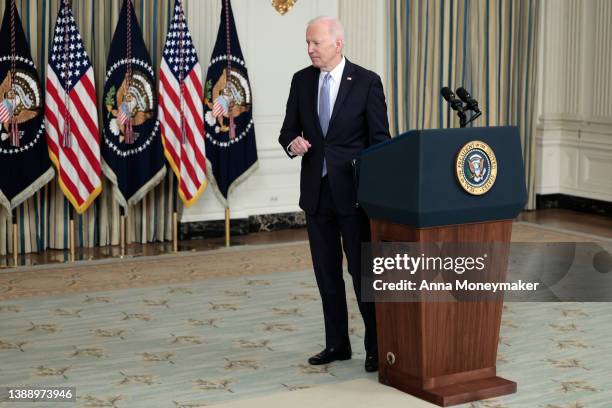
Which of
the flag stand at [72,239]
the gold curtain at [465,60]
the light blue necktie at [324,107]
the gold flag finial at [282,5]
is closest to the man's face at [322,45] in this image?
the light blue necktie at [324,107]

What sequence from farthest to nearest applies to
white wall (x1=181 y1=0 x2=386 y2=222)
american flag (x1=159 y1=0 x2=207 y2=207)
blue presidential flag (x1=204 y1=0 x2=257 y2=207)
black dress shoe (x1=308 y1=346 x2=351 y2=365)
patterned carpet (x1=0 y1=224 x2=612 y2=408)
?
white wall (x1=181 y1=0 x2=386 y2=222) < blue presidential flag (x1=204 y1=0 x2=257 y2=207) < american flag (x1=159 y1=0 x2=207 y2=207) < black dress shoe (x1=308 y1=346 x2=351 y2=365) < patterned carpet (x1=0 y1=224 x2=612 y2=408)

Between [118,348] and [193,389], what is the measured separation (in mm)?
918

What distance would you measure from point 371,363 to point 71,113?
4307 mm

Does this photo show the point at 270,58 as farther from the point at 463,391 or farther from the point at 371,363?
the point at 463,391

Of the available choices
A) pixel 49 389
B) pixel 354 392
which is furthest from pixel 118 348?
pixel 354 392

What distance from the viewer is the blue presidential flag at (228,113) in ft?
29.8

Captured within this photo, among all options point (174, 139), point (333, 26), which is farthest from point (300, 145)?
point (174, 139)

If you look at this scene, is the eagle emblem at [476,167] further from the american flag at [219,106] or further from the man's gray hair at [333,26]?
the american flag at [219,106]

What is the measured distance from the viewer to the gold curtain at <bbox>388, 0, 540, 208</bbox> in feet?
34.3

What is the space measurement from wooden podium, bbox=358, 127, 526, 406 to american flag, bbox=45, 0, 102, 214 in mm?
4305

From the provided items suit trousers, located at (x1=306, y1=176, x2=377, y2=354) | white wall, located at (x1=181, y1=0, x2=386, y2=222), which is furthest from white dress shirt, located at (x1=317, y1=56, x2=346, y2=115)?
white wall, located at (x1=181, y1=0, x2=386, y2=222)

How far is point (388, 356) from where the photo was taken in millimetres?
4773

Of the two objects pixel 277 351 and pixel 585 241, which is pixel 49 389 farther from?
pixel 585 241

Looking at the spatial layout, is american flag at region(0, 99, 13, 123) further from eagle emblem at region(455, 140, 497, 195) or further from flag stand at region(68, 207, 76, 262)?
eagle emblem at region(455, 140, 497, 195)
